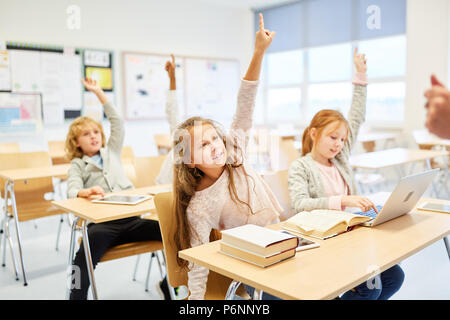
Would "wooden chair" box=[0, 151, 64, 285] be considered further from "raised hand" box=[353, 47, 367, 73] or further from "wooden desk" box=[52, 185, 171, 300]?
"raised hand" box=[353, 47, 367, 73]

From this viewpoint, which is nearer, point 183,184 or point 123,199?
point 183,184

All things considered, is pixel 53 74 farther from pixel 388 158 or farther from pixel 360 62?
pixel 360 62

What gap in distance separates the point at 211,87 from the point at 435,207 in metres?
5.88

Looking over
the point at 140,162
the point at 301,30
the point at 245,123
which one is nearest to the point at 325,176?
the point at 245,123

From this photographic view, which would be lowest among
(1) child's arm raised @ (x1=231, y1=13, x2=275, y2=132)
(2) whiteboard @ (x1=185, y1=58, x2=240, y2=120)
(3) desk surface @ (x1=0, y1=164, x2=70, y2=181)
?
(3) desk surface @ (x1=0, y1=164, x2=70, y2=181)

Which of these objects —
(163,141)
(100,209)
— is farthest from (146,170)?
(163,141)

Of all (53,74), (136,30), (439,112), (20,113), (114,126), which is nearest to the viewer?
(439,112)

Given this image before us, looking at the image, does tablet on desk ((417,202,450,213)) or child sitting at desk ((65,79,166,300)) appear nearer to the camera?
tablet on desk ((417,202,450,213))

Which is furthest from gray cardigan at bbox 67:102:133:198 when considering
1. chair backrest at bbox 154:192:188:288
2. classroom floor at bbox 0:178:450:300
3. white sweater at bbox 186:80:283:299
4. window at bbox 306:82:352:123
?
window at bbox 306:82:352:123

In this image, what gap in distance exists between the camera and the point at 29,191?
313 cm

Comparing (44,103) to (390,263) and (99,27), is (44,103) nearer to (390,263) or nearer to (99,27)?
(99,27)

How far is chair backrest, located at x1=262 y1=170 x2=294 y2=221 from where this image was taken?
1.96 m

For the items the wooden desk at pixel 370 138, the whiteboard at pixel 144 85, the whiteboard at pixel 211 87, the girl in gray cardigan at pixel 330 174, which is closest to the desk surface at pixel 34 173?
the girl in gray cardigan at pixel 330 174

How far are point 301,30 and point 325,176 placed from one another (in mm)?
5792
